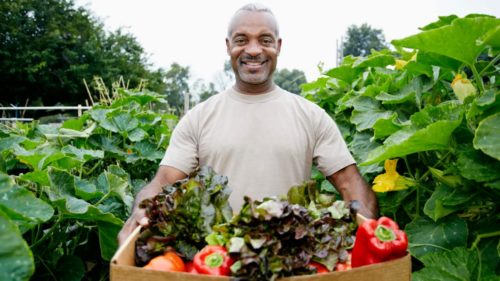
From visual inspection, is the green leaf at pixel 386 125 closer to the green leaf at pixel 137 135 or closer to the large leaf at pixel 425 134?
the large leaf at pixel 425 134

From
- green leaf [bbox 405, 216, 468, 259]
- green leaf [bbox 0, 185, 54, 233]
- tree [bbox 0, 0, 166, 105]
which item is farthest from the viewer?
tree [bbox 0, 0, 166, 105]

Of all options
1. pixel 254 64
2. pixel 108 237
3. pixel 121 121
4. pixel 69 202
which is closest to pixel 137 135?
pixel 121 121

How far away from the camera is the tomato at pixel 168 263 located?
5.38ft

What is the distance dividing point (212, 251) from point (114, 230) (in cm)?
93

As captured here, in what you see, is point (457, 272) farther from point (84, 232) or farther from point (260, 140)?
point (84, 232)

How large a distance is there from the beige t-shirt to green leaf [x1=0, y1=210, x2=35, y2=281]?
1378mm

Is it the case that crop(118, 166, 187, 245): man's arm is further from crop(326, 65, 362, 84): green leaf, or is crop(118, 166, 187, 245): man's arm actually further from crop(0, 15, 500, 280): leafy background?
crop(326, 65, 362, 84): green leaf

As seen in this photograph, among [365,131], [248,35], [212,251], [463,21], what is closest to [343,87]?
[365,131]

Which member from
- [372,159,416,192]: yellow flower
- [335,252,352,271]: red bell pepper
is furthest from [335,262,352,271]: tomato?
[372,159,416,192]: yellow flower

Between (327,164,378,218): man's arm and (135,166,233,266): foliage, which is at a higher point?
(135,166,233,266): foliage

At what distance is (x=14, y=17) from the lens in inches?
1248

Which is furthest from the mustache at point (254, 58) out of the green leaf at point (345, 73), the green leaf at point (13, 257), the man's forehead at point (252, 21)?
the green leaf at point (13, 257)

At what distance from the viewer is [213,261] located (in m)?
1.61

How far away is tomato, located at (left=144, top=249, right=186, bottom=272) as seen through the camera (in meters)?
1.64
